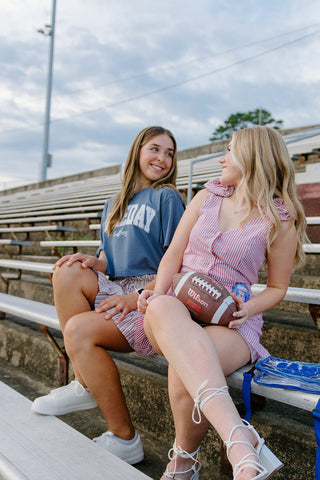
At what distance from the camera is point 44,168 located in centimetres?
1439

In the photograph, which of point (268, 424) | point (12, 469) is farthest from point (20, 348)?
point (268, 424)

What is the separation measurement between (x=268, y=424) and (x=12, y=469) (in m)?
0.78

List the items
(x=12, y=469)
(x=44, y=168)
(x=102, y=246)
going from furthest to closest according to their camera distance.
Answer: (x=44, y=168)
(x=102, y=246)
(x=12, y=469)

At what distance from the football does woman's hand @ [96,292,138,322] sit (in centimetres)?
33

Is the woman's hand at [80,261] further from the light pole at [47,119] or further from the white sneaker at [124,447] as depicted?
the light pole at [47,119]

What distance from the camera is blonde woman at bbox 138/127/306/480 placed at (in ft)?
3.91

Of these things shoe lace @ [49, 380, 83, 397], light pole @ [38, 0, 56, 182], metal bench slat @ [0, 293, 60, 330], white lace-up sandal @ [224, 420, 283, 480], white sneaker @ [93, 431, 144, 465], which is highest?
light pole @ [38, 0, 56, 182]

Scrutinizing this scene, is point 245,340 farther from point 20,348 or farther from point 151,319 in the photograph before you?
point 20,348

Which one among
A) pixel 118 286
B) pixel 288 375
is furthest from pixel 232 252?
pixel 118 286

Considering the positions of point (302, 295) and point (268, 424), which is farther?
point (302, 295)

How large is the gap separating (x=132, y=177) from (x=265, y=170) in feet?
2.40

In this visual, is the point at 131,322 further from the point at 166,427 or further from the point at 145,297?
the point at 166,427

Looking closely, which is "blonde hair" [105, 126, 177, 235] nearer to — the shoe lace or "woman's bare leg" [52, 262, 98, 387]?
"woman's bare leg" [52, 262, 98, 387]

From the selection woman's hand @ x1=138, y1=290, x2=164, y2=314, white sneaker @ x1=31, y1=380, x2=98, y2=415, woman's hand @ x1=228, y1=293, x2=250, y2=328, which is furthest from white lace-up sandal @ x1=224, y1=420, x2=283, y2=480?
white sneaker @ x1=31, y1=380, x2=98, y2=415
